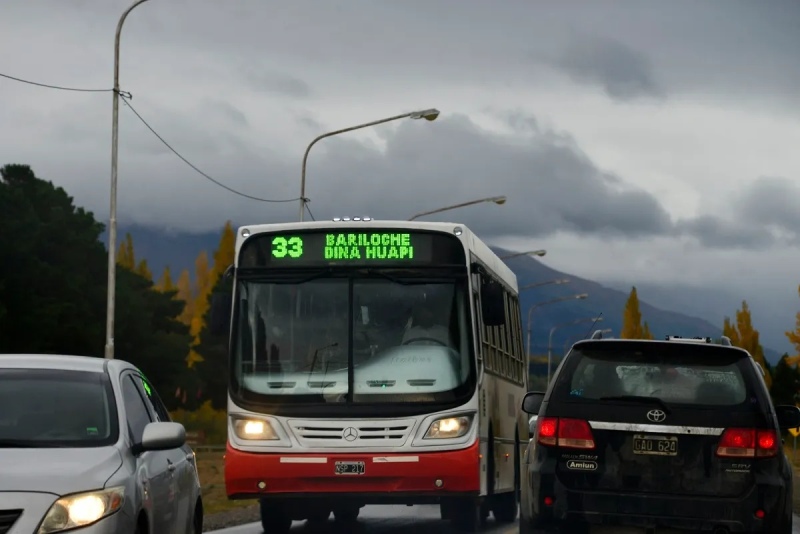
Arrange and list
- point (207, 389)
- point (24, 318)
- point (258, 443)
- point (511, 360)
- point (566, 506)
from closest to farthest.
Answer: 1. point (566, 506)
2. point (258, 443)
3. point (511, 360)
4. point (24, 318)
5. point (207, 389)

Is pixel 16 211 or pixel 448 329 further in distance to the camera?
pixel 16 211

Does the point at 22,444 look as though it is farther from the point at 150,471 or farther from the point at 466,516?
the point at 466,516

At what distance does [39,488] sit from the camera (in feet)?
28.4

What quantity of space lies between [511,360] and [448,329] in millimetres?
5498

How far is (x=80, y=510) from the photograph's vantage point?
8703mm

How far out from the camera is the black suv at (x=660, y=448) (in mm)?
10883

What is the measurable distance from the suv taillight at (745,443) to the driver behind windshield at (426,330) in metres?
6.73

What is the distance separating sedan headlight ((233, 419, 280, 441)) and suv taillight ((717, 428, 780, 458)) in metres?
7.05

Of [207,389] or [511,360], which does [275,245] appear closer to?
[511,360]

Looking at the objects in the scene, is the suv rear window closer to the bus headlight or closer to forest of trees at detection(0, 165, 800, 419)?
the bus headlight

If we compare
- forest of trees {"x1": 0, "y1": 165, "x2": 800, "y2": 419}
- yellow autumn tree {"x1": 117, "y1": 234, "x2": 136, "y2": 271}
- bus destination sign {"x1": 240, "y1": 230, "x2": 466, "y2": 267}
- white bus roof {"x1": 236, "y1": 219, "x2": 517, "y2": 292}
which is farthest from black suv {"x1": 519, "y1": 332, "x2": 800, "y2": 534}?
yellow autumn tree {"x1": 117, "y1": 234, "x2": 136, "y2": 271}

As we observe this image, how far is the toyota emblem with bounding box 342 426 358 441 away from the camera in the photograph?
55.9 ft

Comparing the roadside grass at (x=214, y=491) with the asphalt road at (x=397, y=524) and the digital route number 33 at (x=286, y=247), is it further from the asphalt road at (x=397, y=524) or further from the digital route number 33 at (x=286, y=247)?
the digital route number 33 at (x=286, y=247)

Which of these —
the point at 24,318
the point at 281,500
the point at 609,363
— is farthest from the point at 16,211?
the point at 609,363
